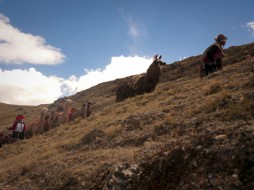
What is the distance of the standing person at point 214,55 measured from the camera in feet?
60.7

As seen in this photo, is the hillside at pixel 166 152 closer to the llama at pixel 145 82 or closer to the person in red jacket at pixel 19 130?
the llama at pixel 145 82

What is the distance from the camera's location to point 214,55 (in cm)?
1870

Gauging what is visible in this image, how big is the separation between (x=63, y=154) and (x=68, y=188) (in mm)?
4036

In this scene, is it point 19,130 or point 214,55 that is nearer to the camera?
point 214,55

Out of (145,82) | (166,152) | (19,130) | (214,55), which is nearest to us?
(166,152)

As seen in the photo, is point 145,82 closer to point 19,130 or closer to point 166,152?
point 19,130

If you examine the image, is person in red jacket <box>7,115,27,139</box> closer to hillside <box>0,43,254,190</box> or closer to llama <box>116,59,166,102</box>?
llama <box>116,59,166,102</box>

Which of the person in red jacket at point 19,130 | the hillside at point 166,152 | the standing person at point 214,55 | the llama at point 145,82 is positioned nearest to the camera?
the hillside at point 166,152

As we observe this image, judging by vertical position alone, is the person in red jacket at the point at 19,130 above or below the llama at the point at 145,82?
below

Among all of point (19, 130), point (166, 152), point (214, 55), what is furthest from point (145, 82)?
point (166, 152)

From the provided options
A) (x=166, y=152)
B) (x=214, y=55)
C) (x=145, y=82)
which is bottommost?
(x=166, y=152)

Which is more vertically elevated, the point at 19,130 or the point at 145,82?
the point at 145,82

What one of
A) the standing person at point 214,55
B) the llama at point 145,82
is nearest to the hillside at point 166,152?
the standing person at point 214,55

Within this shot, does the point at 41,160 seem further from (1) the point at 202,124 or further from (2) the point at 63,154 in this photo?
(1) the point at 202,124
